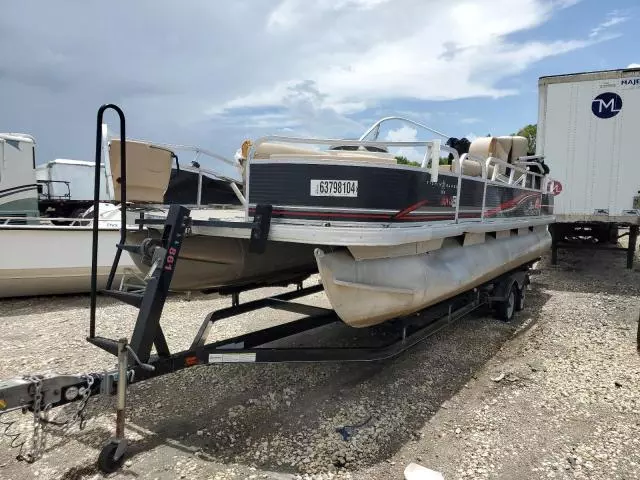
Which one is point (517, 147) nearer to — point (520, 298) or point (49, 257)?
point (520, 298)

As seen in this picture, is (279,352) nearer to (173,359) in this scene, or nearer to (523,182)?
(173,359)

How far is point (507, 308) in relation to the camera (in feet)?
21.9

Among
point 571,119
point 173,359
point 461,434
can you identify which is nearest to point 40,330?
point 173,359

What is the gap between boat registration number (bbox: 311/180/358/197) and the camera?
343 cm

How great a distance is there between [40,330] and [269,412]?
3.77 meters

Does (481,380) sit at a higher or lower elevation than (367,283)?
lower

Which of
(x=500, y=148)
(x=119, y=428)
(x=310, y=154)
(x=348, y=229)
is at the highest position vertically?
(x=500, y=148)

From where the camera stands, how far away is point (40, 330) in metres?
6.11

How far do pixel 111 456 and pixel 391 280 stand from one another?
211 centimetres

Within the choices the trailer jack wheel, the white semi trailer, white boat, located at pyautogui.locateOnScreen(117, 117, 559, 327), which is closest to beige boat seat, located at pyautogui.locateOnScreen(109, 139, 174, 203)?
white boat, located at pyautogui.locateOnScreen(117, 117, 559, 327)

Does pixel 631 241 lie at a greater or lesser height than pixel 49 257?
greater

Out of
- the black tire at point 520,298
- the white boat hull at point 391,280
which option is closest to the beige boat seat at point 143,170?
the white boat hull at point 391,280

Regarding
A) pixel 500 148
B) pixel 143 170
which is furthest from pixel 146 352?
pixel 500 148

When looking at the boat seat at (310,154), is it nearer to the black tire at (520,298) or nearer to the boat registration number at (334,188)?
the boat registration number at (334,188)
